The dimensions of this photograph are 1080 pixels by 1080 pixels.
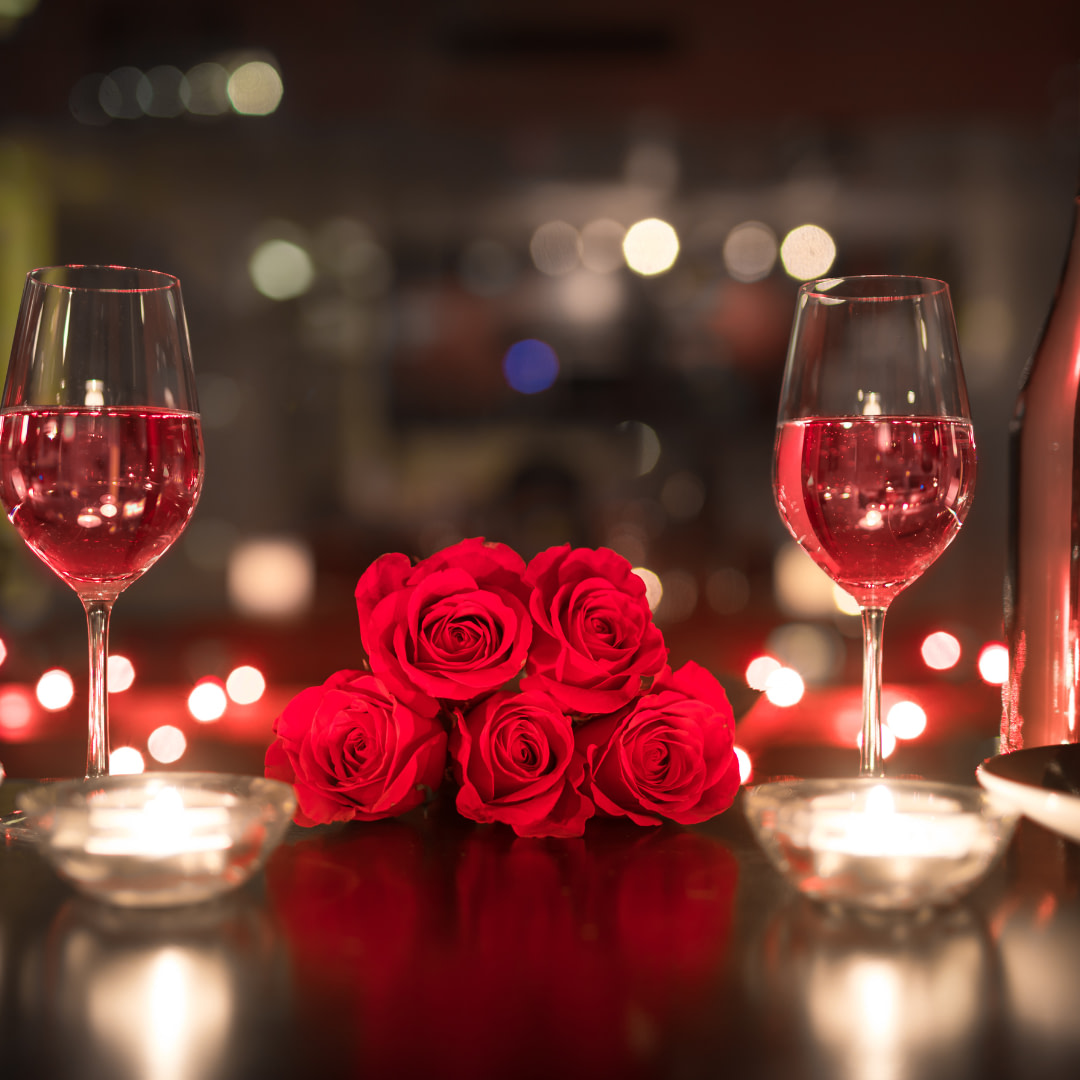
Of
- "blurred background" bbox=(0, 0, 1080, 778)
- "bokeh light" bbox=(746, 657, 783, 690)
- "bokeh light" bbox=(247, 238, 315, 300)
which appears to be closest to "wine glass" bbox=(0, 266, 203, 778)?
"bokeh light" bbox=(746, 657, 783, 690)

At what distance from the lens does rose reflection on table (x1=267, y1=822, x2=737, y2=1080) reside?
11.2 inches

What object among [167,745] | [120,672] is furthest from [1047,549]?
[120,672]

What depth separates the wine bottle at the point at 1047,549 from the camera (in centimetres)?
58

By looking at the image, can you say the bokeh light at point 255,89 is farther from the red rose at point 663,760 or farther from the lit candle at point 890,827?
the lit candle at point 890,827

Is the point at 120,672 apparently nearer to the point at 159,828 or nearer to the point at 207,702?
the point at 207,702

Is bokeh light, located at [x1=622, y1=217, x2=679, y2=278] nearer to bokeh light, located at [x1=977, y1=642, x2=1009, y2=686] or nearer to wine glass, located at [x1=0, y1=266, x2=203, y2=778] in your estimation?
bokeh light, located at [x1=977, y1=642, x2=1009, y2=686]

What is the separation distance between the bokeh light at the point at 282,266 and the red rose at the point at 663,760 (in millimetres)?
2690

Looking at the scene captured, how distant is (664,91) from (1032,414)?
7.30 feet

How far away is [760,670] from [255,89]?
1.81 metres

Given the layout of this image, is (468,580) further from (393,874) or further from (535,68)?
(535,68)

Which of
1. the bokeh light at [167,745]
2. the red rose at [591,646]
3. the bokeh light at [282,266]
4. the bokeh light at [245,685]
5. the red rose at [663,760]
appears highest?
the bokeh light at [282,266]

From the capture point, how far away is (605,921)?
0.38 metres

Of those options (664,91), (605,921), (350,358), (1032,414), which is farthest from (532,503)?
(605,921)

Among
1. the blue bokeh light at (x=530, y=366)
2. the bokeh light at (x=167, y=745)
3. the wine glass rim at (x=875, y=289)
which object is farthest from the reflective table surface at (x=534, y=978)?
the blue bokeh light at (x=530, y=366)
